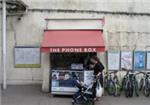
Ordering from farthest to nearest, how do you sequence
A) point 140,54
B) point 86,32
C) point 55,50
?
point 140,54 < point 86,32 < point 55,50

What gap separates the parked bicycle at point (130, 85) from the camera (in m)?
16.1

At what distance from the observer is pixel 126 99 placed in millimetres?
15703

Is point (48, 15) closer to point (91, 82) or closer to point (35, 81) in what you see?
point (35, 81)

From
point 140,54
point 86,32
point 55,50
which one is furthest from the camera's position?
point 140,54

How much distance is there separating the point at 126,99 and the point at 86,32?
129 inches

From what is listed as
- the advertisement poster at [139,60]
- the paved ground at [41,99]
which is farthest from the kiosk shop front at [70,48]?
the advertisement poster at [139,60]

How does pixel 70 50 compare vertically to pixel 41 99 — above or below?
above

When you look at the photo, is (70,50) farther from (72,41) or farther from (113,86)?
(113,86)

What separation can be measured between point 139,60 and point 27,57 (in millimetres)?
5232

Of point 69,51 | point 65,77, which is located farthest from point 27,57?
point 69,51

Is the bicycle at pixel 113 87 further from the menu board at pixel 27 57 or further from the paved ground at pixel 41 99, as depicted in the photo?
the menu board at pixel 27 57

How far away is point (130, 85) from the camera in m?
16.2

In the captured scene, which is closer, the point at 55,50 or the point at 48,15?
the point at 55,50

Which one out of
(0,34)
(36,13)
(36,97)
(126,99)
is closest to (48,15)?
(36,13)
